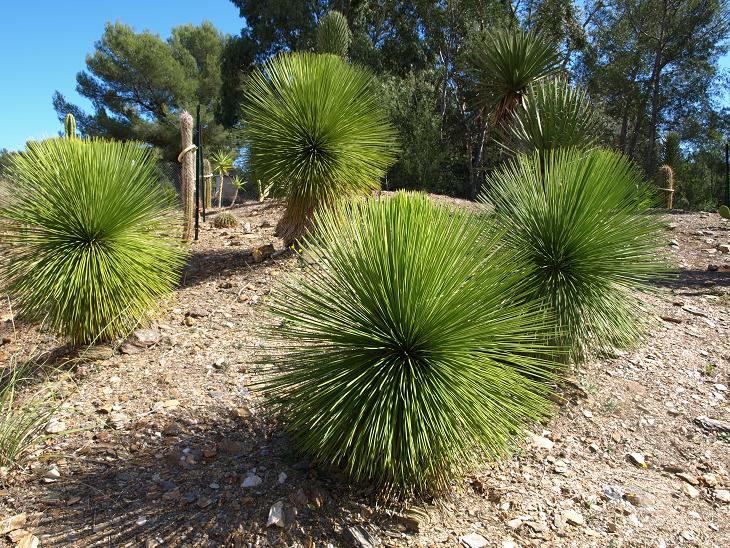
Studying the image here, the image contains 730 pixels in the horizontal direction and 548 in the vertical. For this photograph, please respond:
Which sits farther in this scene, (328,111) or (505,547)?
(328,111)

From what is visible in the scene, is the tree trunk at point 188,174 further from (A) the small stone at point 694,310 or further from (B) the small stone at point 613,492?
(A) the small stone at point 694,310

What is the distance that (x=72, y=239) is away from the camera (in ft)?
16.4

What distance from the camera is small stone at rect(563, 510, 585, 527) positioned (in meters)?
3.46

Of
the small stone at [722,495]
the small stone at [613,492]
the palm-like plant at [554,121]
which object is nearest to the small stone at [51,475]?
the small stone at [613,492]

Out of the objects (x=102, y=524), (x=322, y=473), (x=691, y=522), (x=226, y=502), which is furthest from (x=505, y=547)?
(x=102, y=524)

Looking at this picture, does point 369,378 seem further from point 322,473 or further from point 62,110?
point 62,110

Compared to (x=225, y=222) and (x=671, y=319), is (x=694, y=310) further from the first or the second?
(x=225, y=222)

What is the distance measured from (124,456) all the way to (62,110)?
2519cm

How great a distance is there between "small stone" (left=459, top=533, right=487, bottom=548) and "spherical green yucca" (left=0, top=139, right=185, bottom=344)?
3.26 metres

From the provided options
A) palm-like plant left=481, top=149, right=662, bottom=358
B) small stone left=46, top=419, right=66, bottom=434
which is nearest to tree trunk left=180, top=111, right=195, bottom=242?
small stone left=46, top=419, right=66, bottom=434

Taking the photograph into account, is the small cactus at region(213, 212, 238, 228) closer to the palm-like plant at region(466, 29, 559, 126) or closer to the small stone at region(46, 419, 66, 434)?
the palm-like plant at region(466, 29, 559, 126)

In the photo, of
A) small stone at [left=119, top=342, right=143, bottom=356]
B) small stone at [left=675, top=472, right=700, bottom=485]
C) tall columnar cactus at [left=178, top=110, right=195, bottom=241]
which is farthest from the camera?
tall columnar cactus at [left=178, top=110, right=195, bottom=241]

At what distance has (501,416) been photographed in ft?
10.1

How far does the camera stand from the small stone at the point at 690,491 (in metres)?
3.88
